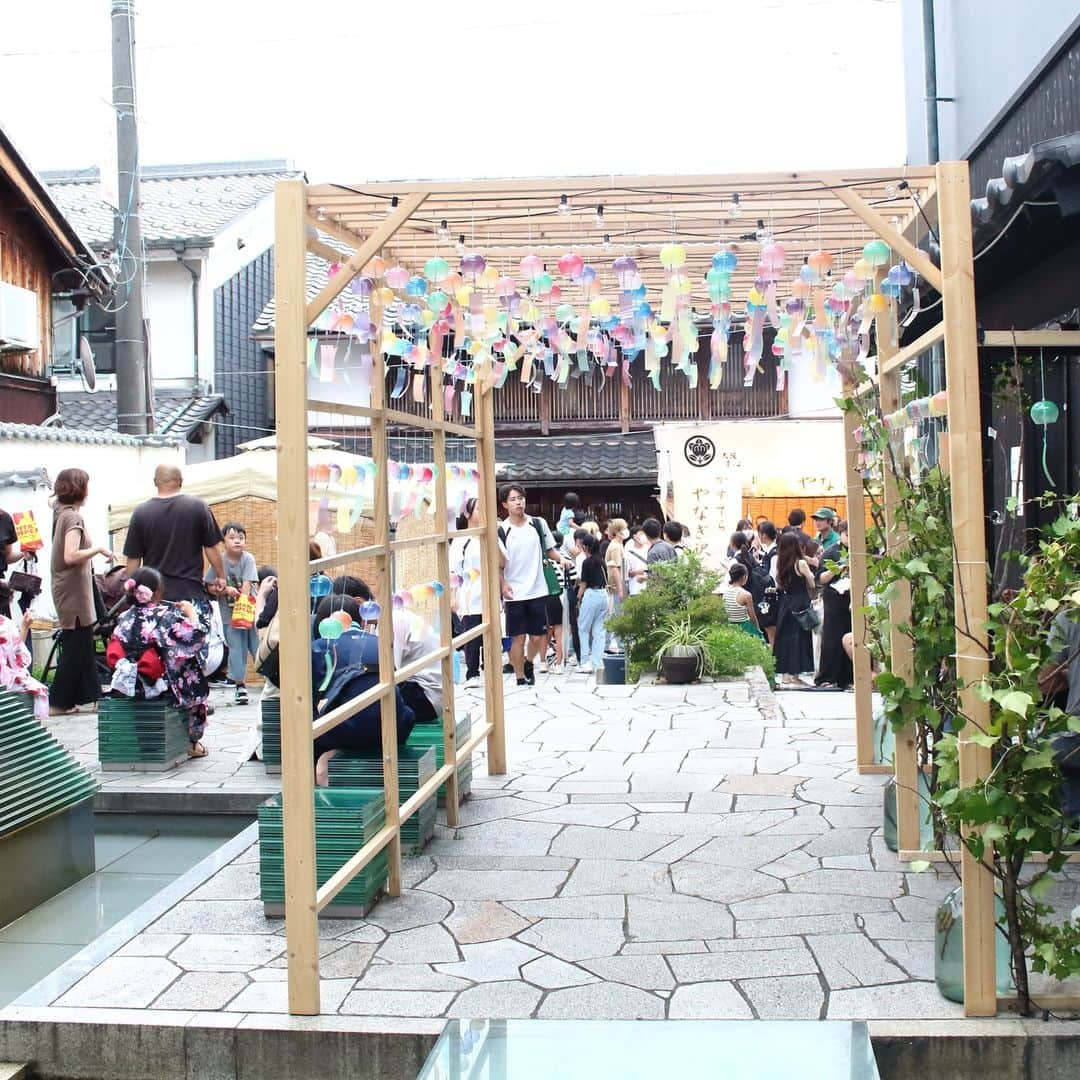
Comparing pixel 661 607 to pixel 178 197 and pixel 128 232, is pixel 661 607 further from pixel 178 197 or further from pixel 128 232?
pixel 178 197

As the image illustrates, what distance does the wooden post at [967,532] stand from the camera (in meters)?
4.07

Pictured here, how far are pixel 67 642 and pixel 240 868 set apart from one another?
4.91 meters

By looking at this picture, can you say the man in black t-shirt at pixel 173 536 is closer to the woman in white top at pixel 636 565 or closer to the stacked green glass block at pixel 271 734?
the stacked green glass block at pixel 271 734

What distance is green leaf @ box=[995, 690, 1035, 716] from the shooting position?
368cm

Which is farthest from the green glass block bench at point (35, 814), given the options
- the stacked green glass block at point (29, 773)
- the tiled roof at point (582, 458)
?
the tiled roof at point (582, 458)

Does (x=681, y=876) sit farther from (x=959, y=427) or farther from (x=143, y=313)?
(x=143, y=313)

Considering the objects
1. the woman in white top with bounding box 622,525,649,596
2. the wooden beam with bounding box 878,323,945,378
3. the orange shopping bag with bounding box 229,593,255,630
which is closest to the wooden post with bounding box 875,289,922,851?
the wooden beam with bounding box 878,323,945,378

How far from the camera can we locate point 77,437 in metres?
16.0

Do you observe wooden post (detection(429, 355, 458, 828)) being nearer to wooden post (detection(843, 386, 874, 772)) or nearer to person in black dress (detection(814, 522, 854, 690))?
wooden post (detection(843, 386, 874, 772))

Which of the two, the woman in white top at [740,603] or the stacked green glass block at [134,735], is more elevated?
the woman in white top at [740,603]

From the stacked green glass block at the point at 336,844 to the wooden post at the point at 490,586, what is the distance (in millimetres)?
2310

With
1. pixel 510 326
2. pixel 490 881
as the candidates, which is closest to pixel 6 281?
pixel 510 326

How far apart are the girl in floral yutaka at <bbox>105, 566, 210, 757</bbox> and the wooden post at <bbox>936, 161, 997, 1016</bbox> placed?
593cm

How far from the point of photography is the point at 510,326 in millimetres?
6785
